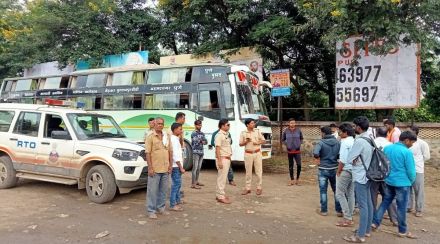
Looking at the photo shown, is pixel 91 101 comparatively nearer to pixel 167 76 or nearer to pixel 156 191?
pixel 167 76

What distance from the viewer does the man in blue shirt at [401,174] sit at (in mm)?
5305

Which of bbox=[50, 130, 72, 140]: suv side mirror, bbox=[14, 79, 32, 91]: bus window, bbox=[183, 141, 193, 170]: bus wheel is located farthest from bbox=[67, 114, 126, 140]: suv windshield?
bbox=[14, 79, 32, 91]: bus window

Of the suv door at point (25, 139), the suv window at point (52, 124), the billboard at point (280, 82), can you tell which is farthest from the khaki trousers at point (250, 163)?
the billboard at point (280, 82)

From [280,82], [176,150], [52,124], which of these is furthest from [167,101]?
[176,150]

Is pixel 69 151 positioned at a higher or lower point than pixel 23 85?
lower

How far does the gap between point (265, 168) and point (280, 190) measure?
303 cm

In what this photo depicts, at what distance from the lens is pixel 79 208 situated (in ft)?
21.4

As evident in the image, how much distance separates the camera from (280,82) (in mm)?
12477

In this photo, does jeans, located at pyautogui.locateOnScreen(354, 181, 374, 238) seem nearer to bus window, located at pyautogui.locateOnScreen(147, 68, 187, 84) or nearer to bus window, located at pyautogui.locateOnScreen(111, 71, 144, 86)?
bus window, located at pyautogui.locateOnScreen(147, 68, 187, 84)

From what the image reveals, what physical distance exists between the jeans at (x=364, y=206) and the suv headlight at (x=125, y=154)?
3.76m

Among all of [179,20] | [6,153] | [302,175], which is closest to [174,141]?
[6,153]

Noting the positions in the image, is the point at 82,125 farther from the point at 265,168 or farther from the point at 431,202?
the point at 431,202

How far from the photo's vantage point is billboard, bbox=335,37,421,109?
11.2 m

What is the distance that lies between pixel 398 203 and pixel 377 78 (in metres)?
7.16
